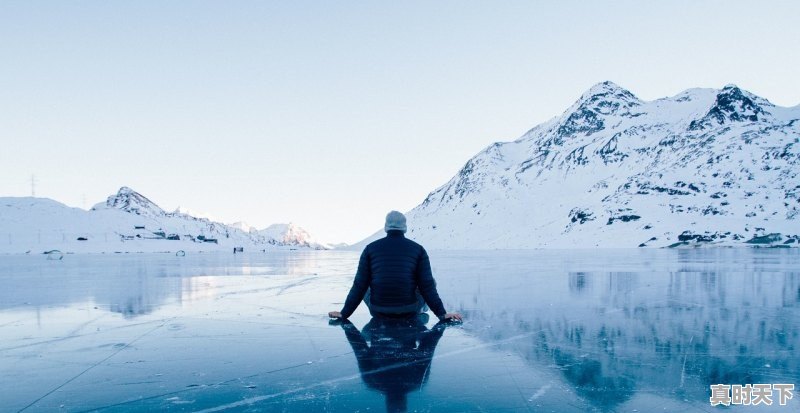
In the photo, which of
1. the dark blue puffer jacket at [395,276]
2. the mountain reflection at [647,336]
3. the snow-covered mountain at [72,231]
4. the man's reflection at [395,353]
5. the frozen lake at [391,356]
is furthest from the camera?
the snow-covered mountain at [72,231]

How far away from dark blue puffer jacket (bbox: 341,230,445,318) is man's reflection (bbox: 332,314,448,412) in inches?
16.2

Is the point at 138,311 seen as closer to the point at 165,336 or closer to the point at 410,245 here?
the point at 165,336

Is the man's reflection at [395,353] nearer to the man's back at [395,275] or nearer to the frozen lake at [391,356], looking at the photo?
the frozen lake at [391,356]

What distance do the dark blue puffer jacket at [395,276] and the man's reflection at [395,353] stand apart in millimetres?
412

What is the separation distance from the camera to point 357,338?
8125 mm

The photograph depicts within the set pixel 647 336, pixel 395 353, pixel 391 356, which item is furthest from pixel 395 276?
pixel 647 336

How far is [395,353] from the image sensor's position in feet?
22.7

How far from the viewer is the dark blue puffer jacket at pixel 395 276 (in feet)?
28.1

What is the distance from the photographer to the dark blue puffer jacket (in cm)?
858

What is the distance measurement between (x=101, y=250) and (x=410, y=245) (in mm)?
136020

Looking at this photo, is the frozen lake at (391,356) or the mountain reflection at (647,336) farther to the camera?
the mountain reflection at (647,336)

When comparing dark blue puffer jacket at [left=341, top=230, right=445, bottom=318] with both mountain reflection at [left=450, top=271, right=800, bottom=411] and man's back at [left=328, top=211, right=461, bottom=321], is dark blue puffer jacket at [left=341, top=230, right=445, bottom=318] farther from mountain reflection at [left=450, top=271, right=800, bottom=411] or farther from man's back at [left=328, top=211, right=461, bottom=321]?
mountain reflection at [left=450, top=271, right=800, bottom=411]

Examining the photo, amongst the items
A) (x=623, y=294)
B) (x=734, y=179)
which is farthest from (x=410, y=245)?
(x=734, y=179)

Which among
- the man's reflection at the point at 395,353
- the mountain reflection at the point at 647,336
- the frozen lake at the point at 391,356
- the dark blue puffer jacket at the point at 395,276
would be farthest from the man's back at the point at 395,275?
the mountain reflection at the point at 647,336
